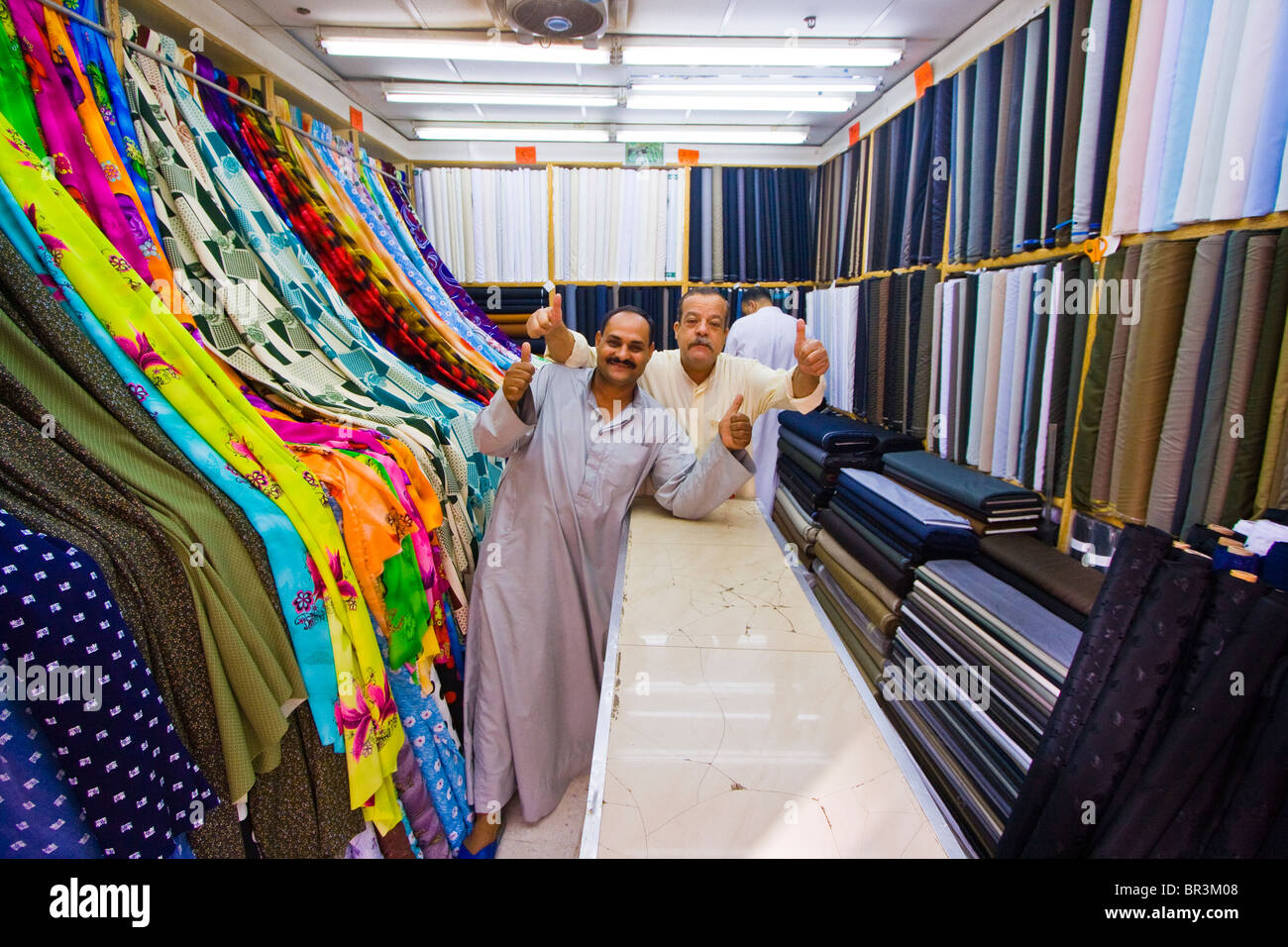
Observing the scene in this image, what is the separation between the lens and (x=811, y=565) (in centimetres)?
329

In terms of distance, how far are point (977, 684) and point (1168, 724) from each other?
3.16ft

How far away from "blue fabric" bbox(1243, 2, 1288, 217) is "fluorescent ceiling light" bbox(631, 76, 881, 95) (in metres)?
1.98

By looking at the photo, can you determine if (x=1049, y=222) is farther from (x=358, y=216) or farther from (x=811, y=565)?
(x=358, y=216)

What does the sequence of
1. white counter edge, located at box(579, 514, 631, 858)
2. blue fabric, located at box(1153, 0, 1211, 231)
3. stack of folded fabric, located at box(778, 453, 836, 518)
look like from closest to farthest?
white counter edge, located at box(579, 514, 631, 858), blue fabric, located at box(1153, 0, 1211, 231), stack of folded fabric, located at box(778, 453, 836, 518)

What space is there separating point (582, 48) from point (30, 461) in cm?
273

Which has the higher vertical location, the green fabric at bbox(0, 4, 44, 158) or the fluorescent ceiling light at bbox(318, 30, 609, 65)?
the fluorescent ceiling light at bbox(318, 30, 609, 65)

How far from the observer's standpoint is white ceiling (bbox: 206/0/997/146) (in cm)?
252

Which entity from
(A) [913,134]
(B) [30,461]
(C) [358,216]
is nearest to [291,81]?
(C) [358,216]

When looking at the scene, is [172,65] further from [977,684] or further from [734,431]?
[977,684]

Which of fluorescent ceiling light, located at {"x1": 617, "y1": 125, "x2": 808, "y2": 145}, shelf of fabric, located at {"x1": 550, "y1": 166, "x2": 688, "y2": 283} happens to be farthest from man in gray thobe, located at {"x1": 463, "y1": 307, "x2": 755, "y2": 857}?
shelf of fabric, located at {"x1": 550, "y1": 166, "x2": 688, "y2": 283}

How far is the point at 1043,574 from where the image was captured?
5.87 ft

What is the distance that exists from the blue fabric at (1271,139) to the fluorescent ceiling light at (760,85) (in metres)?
1.98

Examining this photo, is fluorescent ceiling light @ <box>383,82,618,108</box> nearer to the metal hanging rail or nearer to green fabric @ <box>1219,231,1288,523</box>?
the metal hanging rail

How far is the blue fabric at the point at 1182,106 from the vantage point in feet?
4.98
